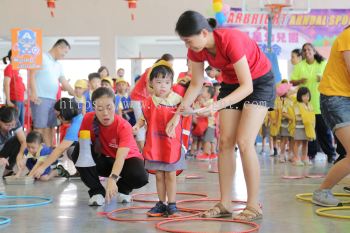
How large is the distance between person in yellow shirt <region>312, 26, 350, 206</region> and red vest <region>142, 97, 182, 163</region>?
1.04 metres

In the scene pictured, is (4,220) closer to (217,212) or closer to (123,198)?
(123,198)

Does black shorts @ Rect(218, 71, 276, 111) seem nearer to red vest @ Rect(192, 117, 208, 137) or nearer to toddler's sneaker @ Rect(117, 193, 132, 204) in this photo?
toddler's sneaker @ Rect(117, 193, 132, 204)

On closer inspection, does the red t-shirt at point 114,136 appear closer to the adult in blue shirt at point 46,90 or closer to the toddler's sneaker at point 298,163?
the adult in blue shirt at point 46,90

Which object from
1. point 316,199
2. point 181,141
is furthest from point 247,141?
point 316,199

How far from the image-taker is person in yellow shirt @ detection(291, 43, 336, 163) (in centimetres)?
882

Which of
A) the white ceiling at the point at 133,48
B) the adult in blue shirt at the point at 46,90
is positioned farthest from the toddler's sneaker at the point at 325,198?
the white ceiling at the point at 133,48

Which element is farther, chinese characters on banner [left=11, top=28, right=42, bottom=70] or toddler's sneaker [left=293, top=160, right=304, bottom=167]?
chinese characters on banner [left=11, top=28, right=42, bottom=70]

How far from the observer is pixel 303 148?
8.80 meters

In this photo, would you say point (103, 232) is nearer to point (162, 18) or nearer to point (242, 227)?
point (242, 227)

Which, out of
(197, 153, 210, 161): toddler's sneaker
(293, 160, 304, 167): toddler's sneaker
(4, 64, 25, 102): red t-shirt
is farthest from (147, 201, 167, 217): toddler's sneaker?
(4, 64, 25, 102): red t-shirt

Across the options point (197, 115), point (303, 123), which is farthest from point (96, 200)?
point (303, 123)

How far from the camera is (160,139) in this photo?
417 cm

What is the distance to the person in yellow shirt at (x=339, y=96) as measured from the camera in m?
4.17

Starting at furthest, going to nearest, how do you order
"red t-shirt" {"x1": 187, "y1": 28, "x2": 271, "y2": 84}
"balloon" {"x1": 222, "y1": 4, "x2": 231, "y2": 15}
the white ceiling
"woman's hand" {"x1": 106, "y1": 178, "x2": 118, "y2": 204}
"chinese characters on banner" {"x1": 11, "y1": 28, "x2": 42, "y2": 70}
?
the white ceiling < "balloon" {"x1": 222, "y1": 4, "x2": 231, "y2": 15} < "chinese characters on banner" {"x1": 11, "y1": 28, "x2": 42, "y2": 70} < "woman's hand" {"x1": 106, "y1": 178, "x2": 118, "y2": 204} < "red t-shirt" {"x1": 187, "y1": 28, "x2": 271, "y2": 84}
